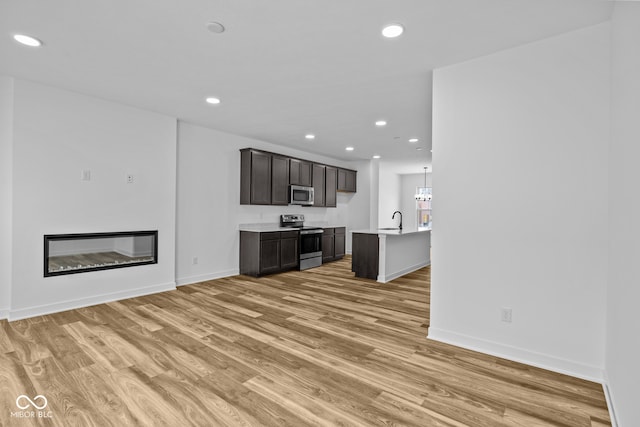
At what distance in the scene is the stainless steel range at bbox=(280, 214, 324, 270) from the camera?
6.53m

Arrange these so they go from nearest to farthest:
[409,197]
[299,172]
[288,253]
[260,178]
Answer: [260,178] < [288,253] < [299,172] < [409,197]

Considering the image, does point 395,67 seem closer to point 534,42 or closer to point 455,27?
point 455,27

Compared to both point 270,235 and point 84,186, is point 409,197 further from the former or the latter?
point 84,186

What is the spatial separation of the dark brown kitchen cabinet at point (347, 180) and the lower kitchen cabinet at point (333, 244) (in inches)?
45.6

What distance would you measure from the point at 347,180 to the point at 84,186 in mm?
5872

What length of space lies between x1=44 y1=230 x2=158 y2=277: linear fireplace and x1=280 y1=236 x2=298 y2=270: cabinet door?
2.23 meters

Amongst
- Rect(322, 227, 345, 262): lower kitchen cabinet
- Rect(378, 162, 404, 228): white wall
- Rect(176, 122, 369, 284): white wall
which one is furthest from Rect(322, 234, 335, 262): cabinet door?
Rect(378, 162, 404, 228): white wall

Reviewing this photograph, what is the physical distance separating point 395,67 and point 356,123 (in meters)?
1.98

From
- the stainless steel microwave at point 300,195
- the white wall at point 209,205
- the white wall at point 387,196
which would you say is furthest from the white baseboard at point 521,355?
the white wall at point 387,196

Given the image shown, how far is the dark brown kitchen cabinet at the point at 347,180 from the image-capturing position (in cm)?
816

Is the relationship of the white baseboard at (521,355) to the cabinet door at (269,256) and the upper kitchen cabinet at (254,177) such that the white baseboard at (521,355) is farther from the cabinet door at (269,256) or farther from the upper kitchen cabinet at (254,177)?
the upper kitchen cabinet at (254,177)

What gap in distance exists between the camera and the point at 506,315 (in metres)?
2.65

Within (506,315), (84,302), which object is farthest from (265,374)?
(84,302)

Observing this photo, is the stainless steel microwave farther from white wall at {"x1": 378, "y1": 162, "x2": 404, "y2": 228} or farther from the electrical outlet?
the electrical outlet
